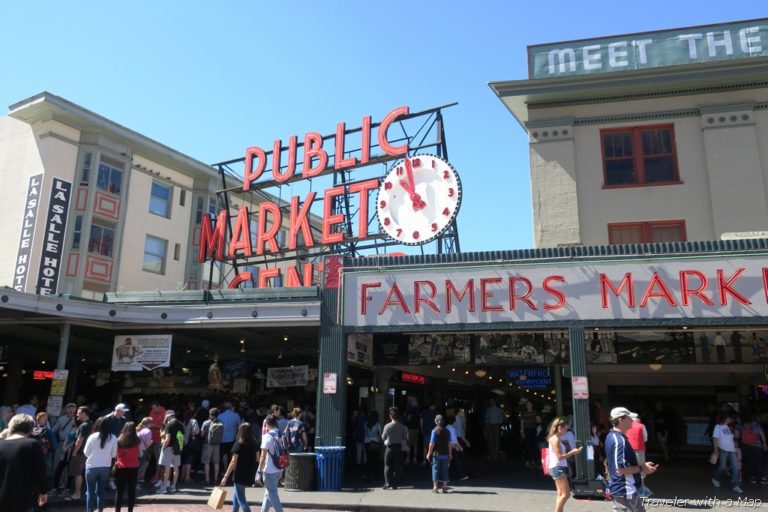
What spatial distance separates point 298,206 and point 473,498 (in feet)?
53.0

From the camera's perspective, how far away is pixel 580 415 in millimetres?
14008

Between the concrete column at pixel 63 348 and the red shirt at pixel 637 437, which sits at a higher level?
the concrete column at pixel 63 348

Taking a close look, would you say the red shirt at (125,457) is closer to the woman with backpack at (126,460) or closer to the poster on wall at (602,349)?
the woman with backpack at (126,460)

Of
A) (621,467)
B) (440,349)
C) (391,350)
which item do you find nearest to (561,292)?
(440,349)

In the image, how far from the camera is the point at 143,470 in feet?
50.3

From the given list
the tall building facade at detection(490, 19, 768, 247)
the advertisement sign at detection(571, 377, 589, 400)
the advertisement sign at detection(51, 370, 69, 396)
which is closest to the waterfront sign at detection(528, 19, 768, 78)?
the tall building facade at detection(490, 19, 768, 247)

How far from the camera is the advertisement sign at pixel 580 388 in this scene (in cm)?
1412

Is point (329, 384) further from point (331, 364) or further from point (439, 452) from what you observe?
point (439, 452)

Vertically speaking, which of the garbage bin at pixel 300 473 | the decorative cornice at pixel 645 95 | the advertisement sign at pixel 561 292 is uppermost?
the decorative cornice at pixel 645 95

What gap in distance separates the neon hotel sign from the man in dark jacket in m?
17.1

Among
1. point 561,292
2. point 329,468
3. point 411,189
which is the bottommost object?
point 329,468

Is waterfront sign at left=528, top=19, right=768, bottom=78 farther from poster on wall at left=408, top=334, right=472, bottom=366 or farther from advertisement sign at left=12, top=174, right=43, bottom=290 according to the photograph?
advertisement sign at left=12, top=174, right=43, bottom=290

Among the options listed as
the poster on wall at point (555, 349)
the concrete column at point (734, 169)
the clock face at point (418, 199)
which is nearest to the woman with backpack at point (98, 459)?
the poster on wall at point (555, 349)

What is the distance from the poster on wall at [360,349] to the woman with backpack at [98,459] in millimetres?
6950
